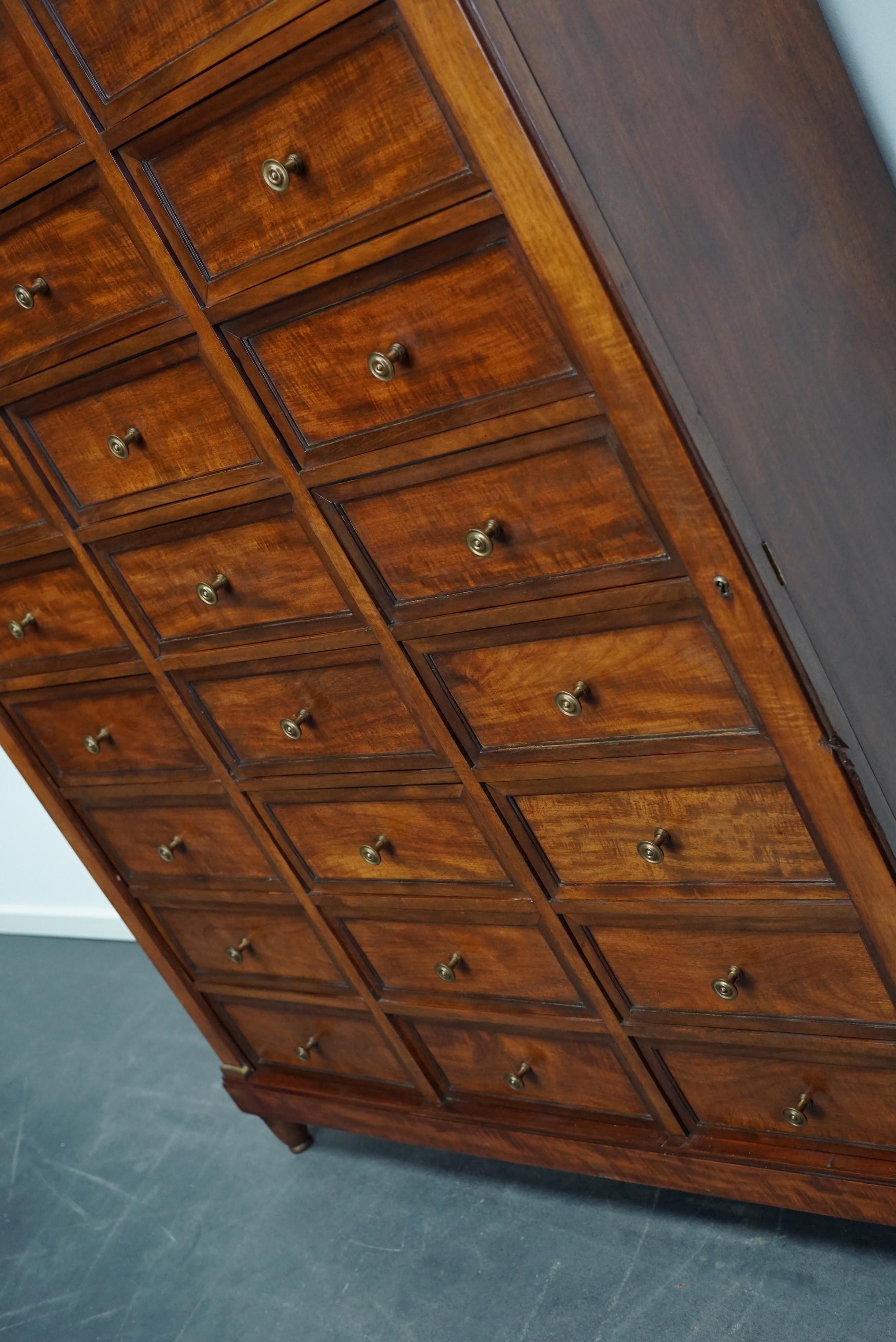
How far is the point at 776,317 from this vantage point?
4.79 ft

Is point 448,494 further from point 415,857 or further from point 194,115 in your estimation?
point 415,857

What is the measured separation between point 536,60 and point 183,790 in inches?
52.1

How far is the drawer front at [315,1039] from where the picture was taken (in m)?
2.26

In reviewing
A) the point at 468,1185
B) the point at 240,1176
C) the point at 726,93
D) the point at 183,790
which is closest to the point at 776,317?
the point at 726,93

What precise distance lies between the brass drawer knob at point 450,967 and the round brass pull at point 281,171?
116 cm

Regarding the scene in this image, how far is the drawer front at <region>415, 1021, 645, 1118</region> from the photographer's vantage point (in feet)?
6.36

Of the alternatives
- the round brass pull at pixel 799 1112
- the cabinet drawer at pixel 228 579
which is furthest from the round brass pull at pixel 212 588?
the round brass pull at pixel 799 1112

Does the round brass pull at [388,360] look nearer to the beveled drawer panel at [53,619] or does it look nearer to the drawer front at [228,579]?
the drawer front at [228,579]

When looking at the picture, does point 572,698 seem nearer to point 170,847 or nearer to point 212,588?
point 212,588

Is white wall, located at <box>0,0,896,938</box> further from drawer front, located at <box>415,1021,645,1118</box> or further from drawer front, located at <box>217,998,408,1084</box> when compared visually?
drawer front, located at <box>415,1021,645,1118</box>

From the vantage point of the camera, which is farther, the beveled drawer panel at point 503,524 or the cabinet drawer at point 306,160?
the beveled drawer panel at point 503,524

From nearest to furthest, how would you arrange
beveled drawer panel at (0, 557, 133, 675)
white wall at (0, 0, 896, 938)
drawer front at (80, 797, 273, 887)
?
beveled drawer panel at (0, 557, 133, 675)
drawer front at (80, 797, 273, 887)
white wall at (0, 0, 896, 938)

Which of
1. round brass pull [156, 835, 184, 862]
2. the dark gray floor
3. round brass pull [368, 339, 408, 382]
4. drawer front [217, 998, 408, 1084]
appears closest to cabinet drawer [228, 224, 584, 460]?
round brass pull [368, 339, 408, 382]

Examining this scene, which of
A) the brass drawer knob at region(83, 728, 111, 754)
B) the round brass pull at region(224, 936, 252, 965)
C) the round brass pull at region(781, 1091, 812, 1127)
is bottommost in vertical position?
the round brass pull at region(781, 1091, 812, 1127)
